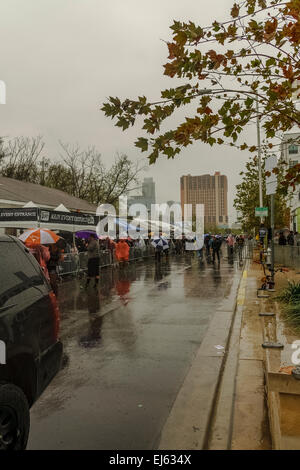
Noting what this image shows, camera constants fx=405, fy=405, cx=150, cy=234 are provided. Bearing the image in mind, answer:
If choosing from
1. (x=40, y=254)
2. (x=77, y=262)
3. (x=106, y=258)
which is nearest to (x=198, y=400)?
(x=40, y=254)

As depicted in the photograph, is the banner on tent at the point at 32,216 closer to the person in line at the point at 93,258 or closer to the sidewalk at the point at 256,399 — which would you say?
the person in line at the point at 93,258

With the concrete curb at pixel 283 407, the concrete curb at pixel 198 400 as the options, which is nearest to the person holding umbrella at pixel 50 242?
the concrete curb at pixel 198 400

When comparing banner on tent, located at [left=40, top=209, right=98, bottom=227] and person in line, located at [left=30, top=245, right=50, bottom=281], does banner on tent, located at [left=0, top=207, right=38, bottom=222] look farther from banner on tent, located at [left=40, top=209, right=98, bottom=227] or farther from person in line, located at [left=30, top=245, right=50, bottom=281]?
person in line, located at [left=30, top=245, right=50, bottom=281]

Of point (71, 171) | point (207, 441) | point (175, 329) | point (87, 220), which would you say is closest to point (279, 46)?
point (207, 441)

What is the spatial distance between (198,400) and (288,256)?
17.0 m

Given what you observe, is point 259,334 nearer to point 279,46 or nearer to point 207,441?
point 207,441

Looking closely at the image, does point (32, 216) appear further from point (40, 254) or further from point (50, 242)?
point (40, 254)

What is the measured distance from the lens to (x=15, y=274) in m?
3.65

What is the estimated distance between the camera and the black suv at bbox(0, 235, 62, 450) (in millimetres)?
3109

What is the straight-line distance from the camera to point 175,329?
818cm

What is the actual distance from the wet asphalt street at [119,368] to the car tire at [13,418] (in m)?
0.48

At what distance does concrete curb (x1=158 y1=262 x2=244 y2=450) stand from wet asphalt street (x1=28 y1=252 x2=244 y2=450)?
0.38 feet

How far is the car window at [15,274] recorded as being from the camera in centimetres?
340
